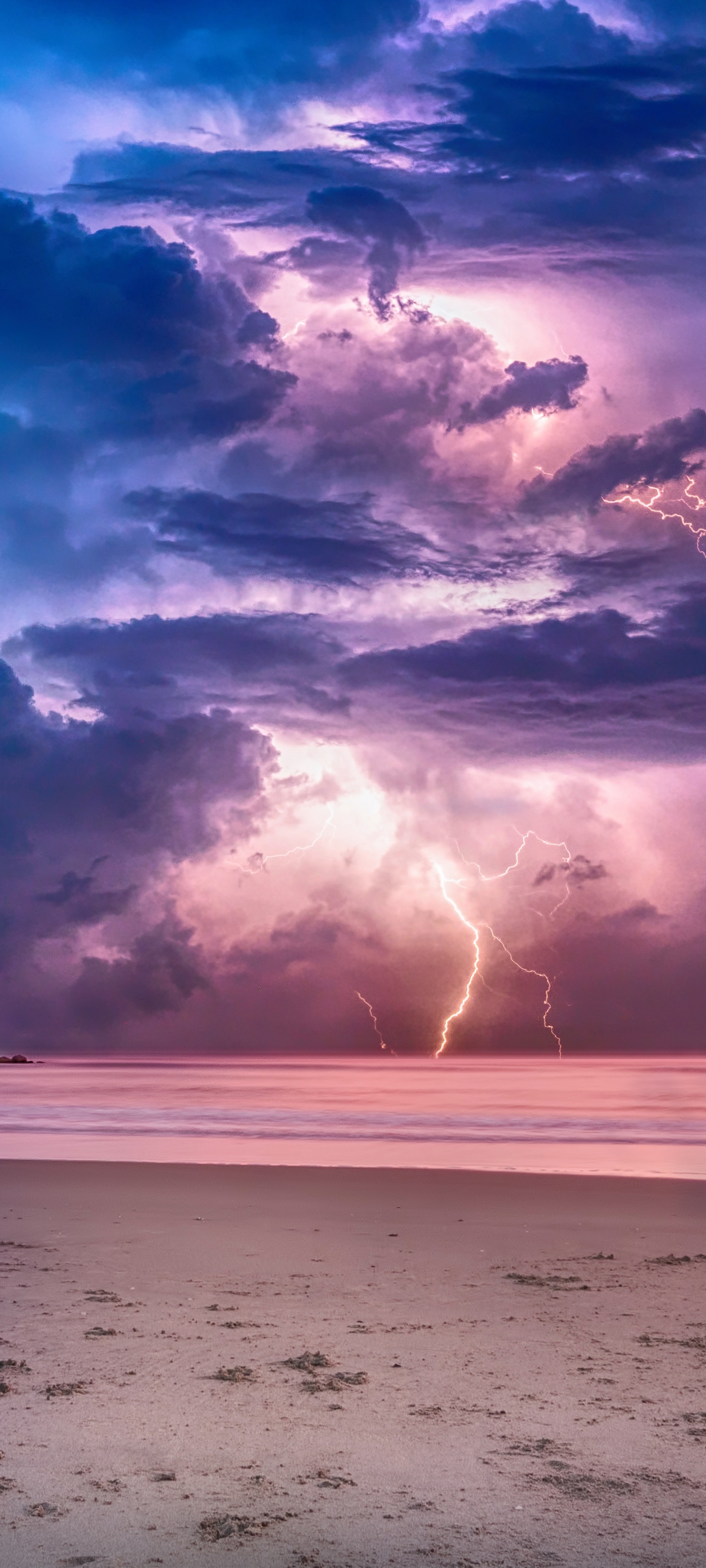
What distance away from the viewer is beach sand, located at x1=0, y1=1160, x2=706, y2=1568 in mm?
5234

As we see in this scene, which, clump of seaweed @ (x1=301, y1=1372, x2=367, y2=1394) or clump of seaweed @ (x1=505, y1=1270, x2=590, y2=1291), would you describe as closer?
clump of seaweed @ (x1=301, y1=1372, x2=367, y2=1394)

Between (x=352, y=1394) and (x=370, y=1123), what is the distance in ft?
108

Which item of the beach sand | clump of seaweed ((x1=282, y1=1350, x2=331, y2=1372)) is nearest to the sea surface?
the beach sand

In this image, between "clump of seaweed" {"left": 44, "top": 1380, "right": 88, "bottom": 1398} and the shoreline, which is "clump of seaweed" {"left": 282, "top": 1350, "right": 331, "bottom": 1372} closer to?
"clump of seaweed" {"left": 44, "top": 1380, "right": 88, "bottom": 1398}

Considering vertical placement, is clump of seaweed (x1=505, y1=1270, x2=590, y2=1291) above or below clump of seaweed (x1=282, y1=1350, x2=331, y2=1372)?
below

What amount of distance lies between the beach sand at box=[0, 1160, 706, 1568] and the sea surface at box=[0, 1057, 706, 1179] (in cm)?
1001

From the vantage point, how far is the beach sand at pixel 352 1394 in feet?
17.2

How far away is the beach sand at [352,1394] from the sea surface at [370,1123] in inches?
394

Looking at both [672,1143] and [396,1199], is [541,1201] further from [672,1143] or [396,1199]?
[672,1143]

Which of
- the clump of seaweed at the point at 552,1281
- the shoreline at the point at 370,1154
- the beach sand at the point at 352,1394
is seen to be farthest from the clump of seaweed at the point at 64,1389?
the shoreline at the point at 370,1154

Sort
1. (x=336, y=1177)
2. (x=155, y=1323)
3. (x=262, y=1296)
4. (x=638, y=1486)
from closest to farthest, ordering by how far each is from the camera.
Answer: (x=638, y=1486)
(x=155, y=1323)
(x=262, y=1296)
(x=336, y=1177)

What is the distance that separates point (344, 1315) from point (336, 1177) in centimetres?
1037

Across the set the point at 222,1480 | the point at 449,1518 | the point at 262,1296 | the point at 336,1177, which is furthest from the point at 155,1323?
the point at 336,1177

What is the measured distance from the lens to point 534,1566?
4.91 meters
